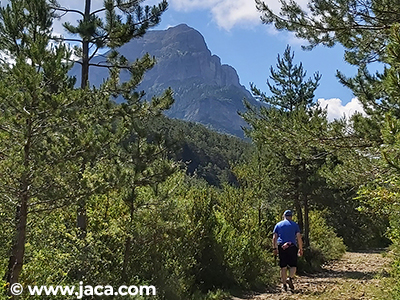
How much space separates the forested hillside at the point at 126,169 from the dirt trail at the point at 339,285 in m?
0.83

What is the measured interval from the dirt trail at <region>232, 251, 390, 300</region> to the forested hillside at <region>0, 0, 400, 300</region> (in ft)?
2.73

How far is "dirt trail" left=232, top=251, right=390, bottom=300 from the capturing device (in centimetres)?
839

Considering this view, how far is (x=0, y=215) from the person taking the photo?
5648 mm

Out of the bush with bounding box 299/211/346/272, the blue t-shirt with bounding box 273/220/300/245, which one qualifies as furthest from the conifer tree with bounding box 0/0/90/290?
the bush with bounding box 299/211/346/272

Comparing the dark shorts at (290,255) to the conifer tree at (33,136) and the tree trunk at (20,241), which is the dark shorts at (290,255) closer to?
the conifer tree at (33,136)

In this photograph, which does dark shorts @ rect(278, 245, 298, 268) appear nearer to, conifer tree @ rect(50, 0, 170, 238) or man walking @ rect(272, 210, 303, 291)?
man walking @ rect(272, 210, 303, 291)

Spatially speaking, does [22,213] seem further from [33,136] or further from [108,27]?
[108,27]

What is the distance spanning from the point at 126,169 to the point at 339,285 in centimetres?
707

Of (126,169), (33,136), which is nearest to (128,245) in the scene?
(126,169)

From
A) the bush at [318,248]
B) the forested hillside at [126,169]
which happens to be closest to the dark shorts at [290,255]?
the forested hillside at [126,169]

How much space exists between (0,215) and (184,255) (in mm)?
4182

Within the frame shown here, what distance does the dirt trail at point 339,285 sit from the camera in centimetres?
839

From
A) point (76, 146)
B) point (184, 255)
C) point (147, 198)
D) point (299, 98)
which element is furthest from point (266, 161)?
point (76, 146)

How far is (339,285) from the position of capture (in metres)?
10.3
